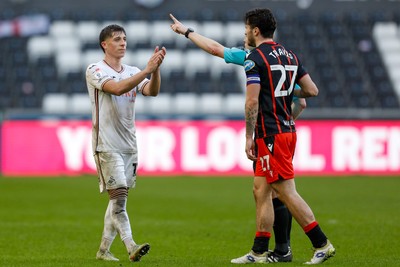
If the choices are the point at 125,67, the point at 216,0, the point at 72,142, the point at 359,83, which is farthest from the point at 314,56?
the point at 125,67

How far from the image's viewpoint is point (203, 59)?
29734 mm

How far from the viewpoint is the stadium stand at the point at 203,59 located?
27688 millimetres

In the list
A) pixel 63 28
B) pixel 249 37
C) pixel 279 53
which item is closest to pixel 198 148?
pixel 63 28

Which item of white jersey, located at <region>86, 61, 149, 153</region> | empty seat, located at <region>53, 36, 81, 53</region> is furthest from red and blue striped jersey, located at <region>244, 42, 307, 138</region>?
empty seat, located at <region>53, 36, 81, 53</region>

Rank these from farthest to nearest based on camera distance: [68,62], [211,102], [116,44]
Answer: [68,62] < [211,102] < [116,44]

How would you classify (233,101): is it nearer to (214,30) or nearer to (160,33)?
(214,30)

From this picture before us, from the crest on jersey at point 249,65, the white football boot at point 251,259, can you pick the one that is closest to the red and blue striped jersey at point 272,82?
the crest on jersey at point 249,65

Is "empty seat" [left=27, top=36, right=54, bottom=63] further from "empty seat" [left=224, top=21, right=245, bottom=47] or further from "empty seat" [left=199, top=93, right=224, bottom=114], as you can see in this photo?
"empty seat" [left=224, top=21, right=245, bottom=47]

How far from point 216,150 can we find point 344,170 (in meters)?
3.22

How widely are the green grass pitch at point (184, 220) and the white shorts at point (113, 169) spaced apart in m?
0.72

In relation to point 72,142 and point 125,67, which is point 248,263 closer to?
point 125,67

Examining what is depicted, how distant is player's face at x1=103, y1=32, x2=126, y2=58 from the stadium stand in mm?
17810

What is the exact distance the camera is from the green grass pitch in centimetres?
987

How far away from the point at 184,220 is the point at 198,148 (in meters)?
9.86
